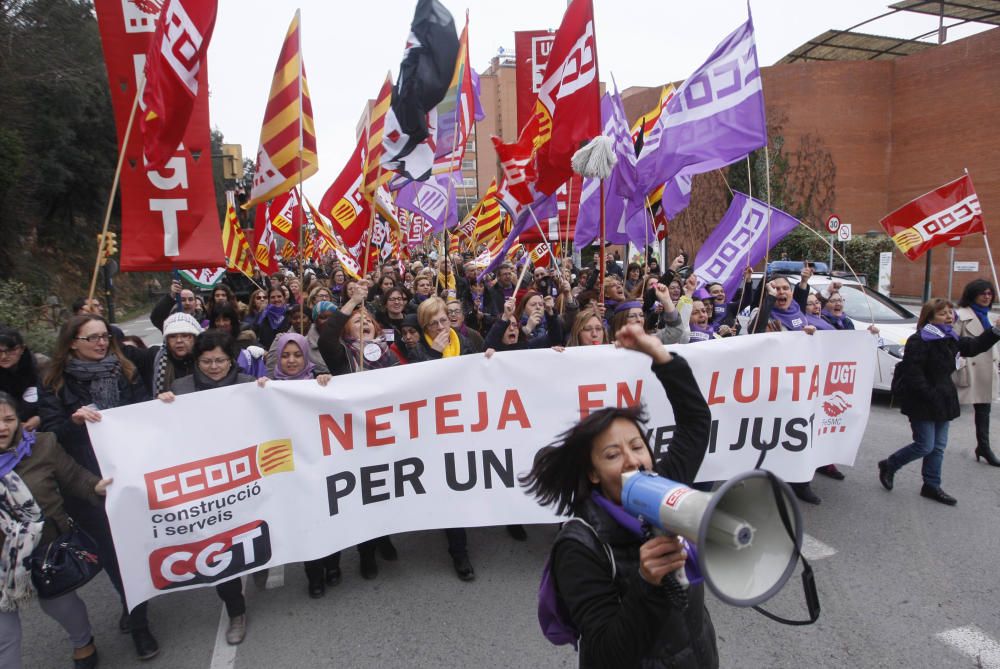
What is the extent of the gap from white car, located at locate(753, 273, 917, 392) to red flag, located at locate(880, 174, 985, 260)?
774 millimetres

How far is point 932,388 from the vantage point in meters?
4.82

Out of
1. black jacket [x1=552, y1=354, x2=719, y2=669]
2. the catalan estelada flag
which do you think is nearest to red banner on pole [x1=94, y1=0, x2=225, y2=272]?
the catalan estelada flag

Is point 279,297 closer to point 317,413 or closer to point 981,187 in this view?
point 317,413

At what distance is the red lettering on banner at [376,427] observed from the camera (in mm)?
3752

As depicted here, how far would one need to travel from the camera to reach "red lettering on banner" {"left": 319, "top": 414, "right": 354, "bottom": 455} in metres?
3.67

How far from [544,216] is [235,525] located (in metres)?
4.93

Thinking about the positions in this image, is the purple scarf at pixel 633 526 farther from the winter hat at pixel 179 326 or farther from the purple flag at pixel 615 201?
the purple flag at pixel 615 201

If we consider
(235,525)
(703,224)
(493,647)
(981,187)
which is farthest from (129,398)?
(703,224)

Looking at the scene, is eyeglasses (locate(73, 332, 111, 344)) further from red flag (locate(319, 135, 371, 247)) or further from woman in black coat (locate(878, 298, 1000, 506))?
woman in black coat (locate(878, 298, 1000, 506))

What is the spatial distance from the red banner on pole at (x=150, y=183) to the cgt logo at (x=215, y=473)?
1.54 meters

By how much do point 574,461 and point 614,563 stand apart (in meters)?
0.30

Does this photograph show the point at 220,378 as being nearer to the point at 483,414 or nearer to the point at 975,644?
the point at 483,414

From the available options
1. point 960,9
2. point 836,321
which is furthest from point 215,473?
point 960,9

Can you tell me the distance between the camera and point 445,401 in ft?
12.8
